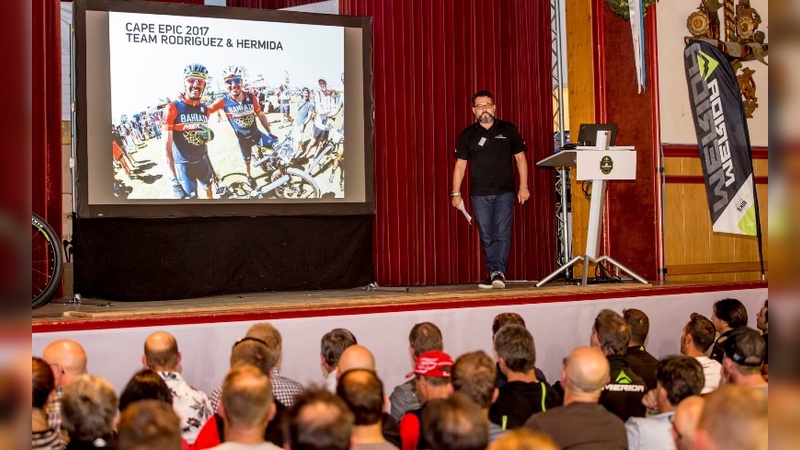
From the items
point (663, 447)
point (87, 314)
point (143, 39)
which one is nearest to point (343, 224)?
point (143, 39)

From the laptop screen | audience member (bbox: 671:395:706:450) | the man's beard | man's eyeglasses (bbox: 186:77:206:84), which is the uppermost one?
man's eyeglasses (bbox: 186:77:206:84)

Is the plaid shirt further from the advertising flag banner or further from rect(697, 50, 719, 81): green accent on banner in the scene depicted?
rect(697, 50, 719, 81): green accent on banner

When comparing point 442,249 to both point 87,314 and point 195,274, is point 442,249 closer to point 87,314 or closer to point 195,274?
point 195,274

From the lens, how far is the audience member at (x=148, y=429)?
1730 millimetres

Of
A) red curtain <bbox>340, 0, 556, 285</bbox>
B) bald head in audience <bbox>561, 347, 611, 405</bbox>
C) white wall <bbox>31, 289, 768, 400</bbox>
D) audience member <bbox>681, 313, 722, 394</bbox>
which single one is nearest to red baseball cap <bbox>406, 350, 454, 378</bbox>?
bald head in audience <bbox>561, 347, 611, 405</bbox>

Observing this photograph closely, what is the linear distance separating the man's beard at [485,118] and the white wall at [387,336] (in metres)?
1.64

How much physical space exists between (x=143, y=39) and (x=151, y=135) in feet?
2.10

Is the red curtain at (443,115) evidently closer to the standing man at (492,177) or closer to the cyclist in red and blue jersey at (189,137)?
the standing man at (492,177)

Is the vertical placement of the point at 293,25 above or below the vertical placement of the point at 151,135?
above

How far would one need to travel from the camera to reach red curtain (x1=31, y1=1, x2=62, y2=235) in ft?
18.4

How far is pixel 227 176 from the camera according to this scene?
20.1ft

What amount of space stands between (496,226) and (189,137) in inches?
90.2

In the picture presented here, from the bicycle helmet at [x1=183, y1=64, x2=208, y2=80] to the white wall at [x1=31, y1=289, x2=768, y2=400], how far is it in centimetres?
216

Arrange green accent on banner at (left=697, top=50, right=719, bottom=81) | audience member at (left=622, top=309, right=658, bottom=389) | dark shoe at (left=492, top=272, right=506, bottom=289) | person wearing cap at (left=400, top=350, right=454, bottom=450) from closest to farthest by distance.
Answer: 1. person wearing cap at (left=400, top=350, right=454, bottom=450)
2. audience member at (left=622, top=309, right=658, bottom=389)
3. dark shoe at (left=492, top=272, right=506, bottom=289)
4. green accent on banner at (left=697, top=50, right=719, bottom=81)
